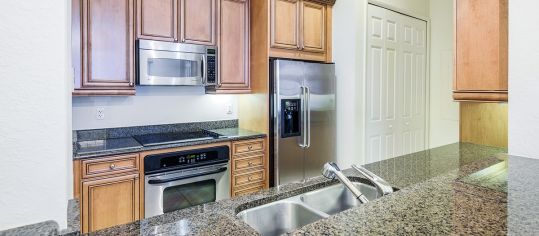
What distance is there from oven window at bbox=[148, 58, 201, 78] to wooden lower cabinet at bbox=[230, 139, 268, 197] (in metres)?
0.76

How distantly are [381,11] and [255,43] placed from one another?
1551mm

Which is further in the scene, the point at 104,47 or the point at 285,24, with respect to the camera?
the point at 285,24

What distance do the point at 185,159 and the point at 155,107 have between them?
0.77m

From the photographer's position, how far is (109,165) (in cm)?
228

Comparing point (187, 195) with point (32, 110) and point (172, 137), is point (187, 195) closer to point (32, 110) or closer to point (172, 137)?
point (172, 137)

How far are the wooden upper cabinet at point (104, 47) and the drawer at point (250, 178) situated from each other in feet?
3.95

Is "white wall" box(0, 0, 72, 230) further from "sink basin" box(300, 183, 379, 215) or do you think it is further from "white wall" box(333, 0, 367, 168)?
"white wall" box(333, 0, 367, 168)

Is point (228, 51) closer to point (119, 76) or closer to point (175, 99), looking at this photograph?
point (175, 99)

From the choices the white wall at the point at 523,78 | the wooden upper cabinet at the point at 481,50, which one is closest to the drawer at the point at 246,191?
the wooden upper cabinet at the point at 481,50

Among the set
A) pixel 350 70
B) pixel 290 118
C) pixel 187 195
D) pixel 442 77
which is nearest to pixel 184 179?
pixel 187 195

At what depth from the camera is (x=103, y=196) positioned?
2281 mm

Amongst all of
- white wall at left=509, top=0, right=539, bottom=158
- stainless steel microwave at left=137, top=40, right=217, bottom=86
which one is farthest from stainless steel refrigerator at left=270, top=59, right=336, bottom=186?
white wall at left=509, top=0, right=539, bottom=158

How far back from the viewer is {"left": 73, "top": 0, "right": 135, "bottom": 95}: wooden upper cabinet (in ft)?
7.68

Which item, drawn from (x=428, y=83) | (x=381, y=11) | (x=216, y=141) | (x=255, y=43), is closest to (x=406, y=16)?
(x=381, y=11)
